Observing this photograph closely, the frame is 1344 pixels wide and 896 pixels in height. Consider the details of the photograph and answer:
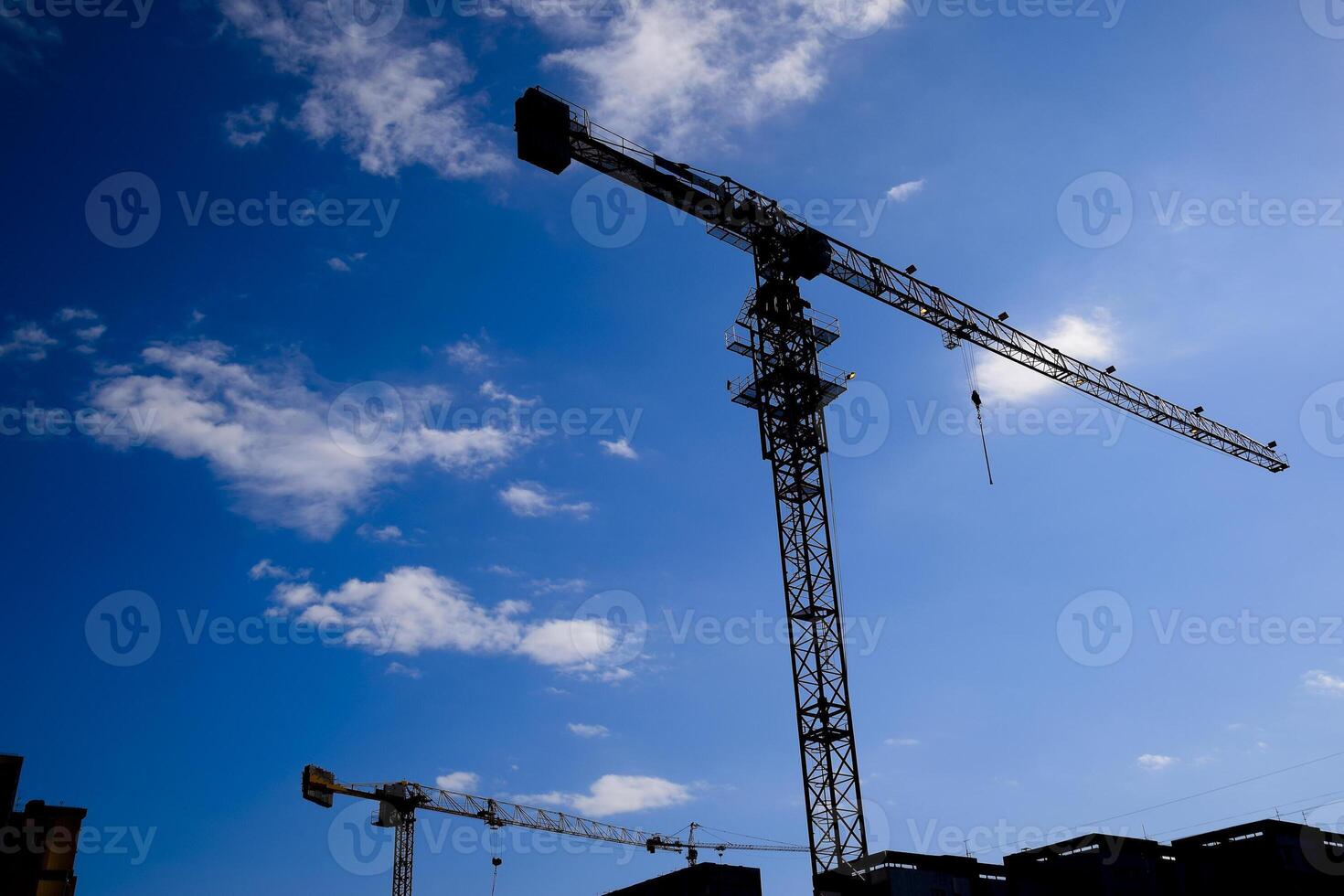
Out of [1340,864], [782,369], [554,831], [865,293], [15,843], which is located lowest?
[1340,864]

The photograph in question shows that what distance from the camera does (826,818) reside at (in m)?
43.5

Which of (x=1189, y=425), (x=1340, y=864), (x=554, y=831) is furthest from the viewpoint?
(x=554, y=831)

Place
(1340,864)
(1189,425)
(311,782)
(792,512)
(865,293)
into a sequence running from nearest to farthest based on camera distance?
(1340,864)
(792,512)
(865,293)
(1189,425)
(311,782)

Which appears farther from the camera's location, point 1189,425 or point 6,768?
point 1189,425

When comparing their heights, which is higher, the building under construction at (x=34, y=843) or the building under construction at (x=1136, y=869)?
the building under construction at (x=34, y=843)

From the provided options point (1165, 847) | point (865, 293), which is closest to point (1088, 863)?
point (1165, 847)

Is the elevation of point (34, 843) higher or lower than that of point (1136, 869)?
higher

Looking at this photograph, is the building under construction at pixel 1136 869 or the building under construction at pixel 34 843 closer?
the building under construction at pixel 1136 869

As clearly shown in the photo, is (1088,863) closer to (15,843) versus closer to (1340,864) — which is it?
(1340,864)

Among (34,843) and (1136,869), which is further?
(34,843)

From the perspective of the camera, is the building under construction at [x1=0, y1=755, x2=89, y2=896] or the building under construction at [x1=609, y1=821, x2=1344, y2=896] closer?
the building under construction at [x1=609, y1=821, x2=1344, y2=896]

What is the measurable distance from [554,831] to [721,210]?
266 ft

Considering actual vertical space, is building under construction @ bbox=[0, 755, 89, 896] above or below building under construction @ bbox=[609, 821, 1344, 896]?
above

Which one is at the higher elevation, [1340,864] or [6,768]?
[6,768]
